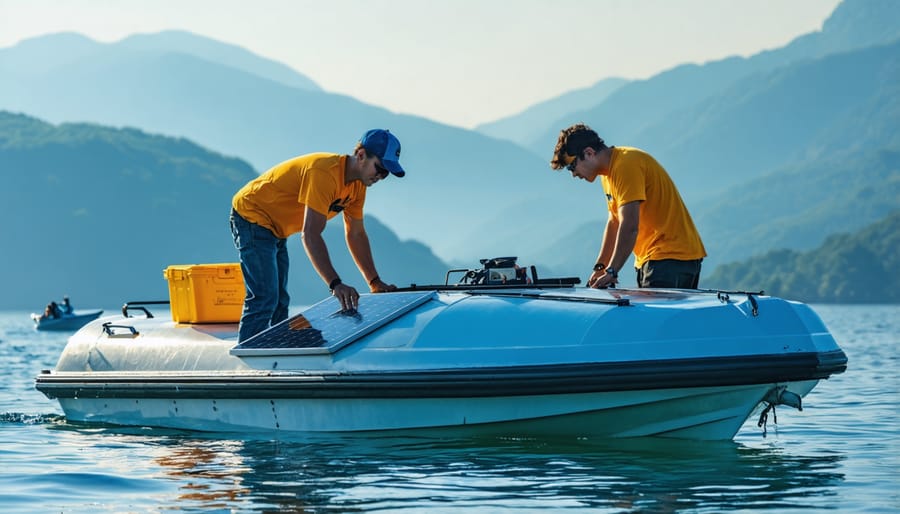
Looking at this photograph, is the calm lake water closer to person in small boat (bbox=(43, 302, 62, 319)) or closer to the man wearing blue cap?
the man wearing blue cap

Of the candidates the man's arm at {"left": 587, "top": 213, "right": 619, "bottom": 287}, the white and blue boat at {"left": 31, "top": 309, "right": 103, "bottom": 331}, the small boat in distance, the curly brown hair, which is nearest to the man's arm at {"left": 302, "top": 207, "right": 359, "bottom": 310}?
the curly brown hair

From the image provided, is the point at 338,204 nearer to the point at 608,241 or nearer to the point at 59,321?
the point at 608,241

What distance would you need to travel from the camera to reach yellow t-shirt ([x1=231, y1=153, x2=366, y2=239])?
30.5ft

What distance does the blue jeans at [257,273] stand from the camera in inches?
389

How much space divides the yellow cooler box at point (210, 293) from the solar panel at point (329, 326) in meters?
1.29

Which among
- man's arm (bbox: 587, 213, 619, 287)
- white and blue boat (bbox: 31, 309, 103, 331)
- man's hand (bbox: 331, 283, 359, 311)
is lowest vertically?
white and blue boat (bbox: 31, 309, 103, 331)

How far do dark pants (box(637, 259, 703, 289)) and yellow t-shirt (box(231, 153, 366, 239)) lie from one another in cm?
208

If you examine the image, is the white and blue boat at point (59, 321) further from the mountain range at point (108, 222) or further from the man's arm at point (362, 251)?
the mountain range at point (108, 222)

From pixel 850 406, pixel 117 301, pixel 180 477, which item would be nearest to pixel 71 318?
pixel 850 406

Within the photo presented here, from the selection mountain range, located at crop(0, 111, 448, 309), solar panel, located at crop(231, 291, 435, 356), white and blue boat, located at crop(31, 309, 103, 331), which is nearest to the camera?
solar panel, located at crop(231, 291, 435, 356)

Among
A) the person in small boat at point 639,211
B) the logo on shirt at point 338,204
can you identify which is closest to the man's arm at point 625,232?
the person in small boat at point 639,211

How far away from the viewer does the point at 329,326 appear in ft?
31.6

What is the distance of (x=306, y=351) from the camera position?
9.36 meters

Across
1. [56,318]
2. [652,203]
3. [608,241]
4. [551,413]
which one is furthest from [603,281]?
[56,318]
